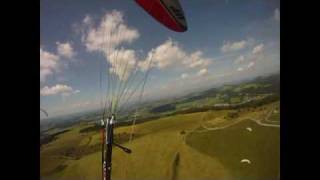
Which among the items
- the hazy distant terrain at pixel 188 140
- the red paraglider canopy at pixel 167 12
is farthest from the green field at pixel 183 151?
the red paraglider canopy at pixel 167 12

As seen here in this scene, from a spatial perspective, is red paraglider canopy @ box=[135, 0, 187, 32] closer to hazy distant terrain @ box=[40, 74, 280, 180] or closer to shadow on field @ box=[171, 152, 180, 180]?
hazy distant terrain @ box=[40, 74, 280, 180]

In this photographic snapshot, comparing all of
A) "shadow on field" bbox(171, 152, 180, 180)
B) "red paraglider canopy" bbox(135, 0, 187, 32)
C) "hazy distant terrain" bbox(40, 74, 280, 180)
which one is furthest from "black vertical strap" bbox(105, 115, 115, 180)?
"red paraglider canopy" bbox(135, 0, 187, 32)

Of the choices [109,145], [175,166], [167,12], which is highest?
[167,12]

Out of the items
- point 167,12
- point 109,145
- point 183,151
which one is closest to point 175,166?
point 183,151

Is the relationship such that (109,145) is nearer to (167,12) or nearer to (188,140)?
(188,140)
